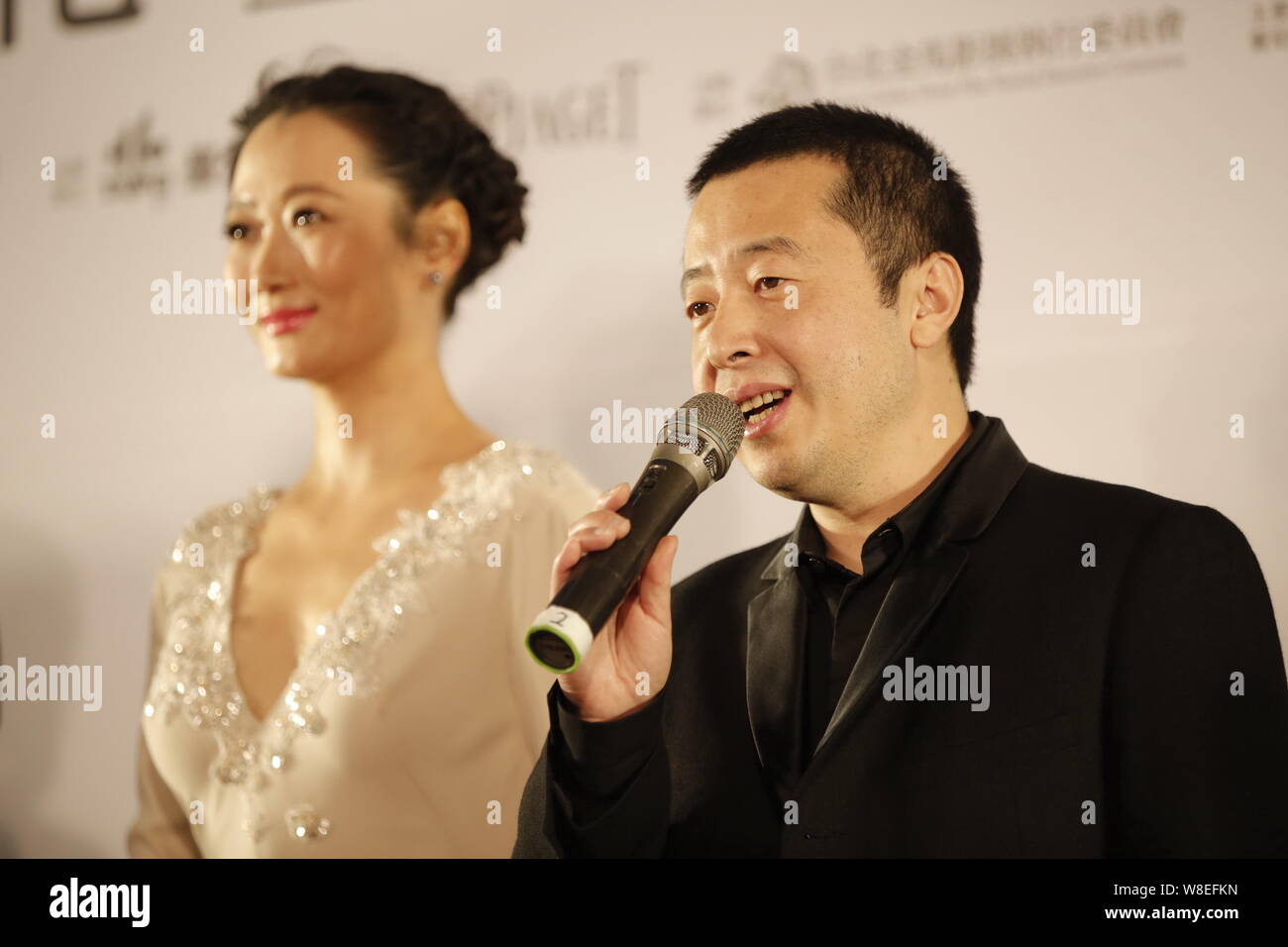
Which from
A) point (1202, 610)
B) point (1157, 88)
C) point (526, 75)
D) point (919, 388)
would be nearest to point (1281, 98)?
point (1157, 88)

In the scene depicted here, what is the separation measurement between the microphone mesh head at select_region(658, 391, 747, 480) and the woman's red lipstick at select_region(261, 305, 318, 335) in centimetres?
93

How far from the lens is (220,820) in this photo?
200 centimetres

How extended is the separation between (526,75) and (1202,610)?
4.33ft

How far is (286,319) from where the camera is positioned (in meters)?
2.14

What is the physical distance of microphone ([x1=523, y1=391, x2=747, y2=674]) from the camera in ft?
3.71

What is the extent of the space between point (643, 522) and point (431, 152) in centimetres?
109

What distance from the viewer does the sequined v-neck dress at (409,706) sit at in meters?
1.91

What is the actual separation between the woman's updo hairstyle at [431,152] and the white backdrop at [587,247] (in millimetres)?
41
